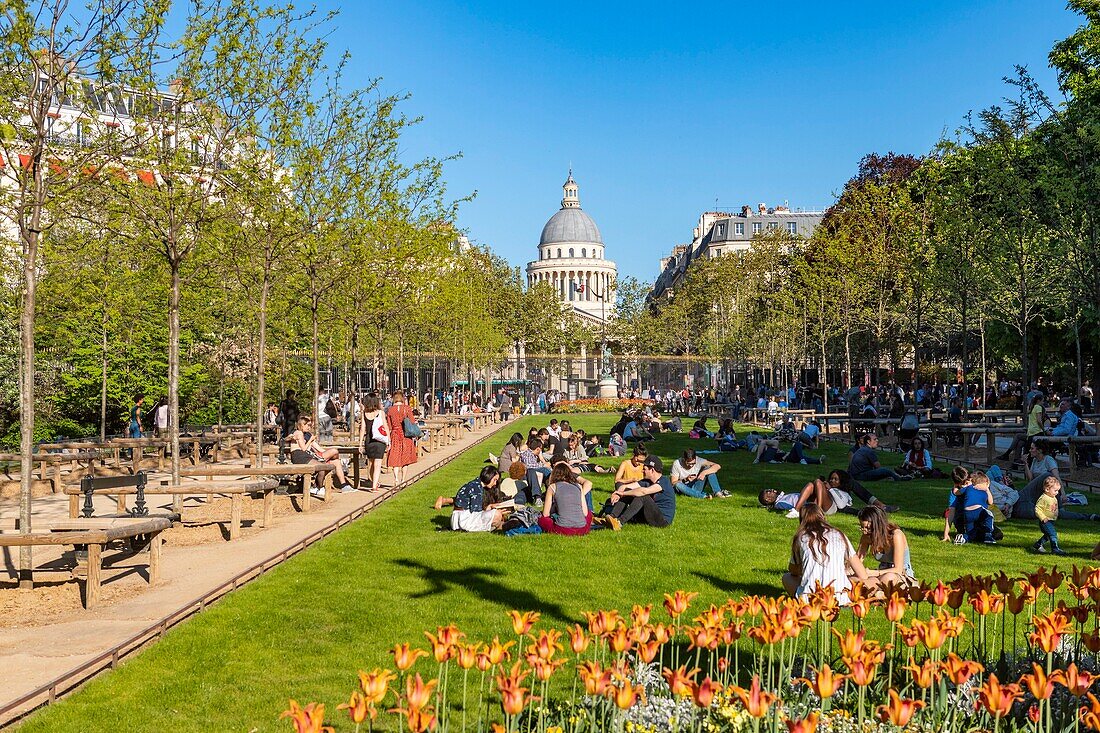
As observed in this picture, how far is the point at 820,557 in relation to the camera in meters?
8.52

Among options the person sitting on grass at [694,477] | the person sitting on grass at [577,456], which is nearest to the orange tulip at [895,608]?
the person sitting on grass at [694,477]

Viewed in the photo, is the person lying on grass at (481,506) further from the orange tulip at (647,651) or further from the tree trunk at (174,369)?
the orange tulip at (647,651)

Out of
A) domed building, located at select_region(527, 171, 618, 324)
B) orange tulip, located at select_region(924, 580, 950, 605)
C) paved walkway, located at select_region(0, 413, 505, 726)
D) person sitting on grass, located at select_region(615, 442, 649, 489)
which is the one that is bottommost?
paved walkway, located at select_region(0, 413, 505, 726)

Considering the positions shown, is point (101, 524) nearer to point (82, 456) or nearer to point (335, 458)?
point (335, 458)

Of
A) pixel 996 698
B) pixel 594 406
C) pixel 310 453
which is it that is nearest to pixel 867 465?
pixel 310 453

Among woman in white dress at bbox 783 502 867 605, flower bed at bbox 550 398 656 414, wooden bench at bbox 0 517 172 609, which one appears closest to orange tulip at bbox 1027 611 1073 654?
woman in white dress at bbox 783 502 867 605

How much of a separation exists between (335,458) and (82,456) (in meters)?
4.47

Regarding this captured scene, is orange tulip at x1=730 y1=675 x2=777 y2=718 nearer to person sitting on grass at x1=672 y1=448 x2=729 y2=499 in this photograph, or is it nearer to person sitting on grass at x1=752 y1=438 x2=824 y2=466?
person sitting on grass at x1=672 y1=448 x2=729 y2=499

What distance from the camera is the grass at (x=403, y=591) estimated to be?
21.5 ft

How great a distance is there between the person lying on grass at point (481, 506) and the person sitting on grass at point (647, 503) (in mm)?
1345

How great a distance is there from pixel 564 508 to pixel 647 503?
1364 mm

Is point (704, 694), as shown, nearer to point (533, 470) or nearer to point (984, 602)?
point (984, 602)

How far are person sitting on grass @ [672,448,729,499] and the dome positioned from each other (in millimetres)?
167616

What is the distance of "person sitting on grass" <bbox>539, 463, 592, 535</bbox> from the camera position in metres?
13.1
